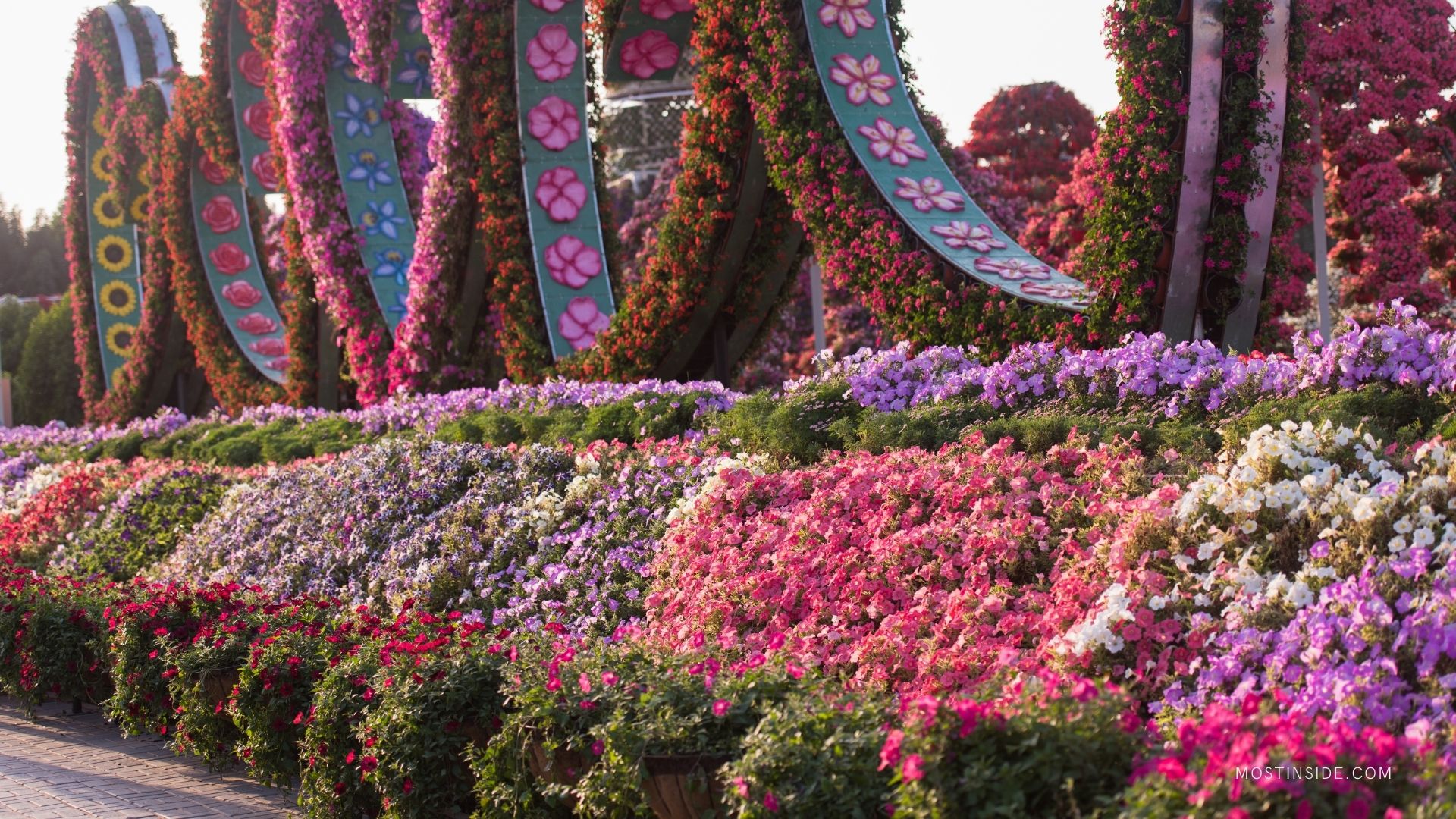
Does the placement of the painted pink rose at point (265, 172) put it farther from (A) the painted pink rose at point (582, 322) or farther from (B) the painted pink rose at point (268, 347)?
(A) the painted pink rose at point (582, 322)

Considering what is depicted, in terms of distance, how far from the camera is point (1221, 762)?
7.88ft

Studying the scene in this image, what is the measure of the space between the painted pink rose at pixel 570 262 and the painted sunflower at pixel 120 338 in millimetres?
13490

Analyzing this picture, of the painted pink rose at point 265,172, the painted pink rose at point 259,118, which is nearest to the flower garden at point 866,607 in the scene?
the painted pink rose at point 265,172

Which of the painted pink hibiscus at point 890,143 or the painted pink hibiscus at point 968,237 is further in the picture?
the painted pink hibiscus at point 890,143

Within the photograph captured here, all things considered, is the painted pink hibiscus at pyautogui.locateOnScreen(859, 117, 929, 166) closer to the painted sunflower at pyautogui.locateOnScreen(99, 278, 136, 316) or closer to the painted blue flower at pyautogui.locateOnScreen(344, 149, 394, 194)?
the painted blue flower at pyautogui.locateOnScreen(344, 149, 394, 194)

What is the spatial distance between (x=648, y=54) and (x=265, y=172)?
7.48 m

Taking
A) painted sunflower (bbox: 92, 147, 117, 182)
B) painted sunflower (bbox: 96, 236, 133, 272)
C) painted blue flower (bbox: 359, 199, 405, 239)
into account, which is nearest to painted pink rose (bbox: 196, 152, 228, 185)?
painted sunflower (bbox: 92, 147, 117, 182)

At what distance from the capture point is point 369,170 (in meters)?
14.9

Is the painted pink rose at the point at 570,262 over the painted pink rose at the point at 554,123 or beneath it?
beneath

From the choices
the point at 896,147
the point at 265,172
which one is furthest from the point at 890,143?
the point at 265,172

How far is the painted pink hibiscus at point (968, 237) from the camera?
866 cm

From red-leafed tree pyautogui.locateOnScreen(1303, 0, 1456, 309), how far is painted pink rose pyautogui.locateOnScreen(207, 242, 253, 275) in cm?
1342

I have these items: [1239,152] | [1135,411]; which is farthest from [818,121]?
[1135,411]

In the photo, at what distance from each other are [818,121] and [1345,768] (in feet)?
24.1
